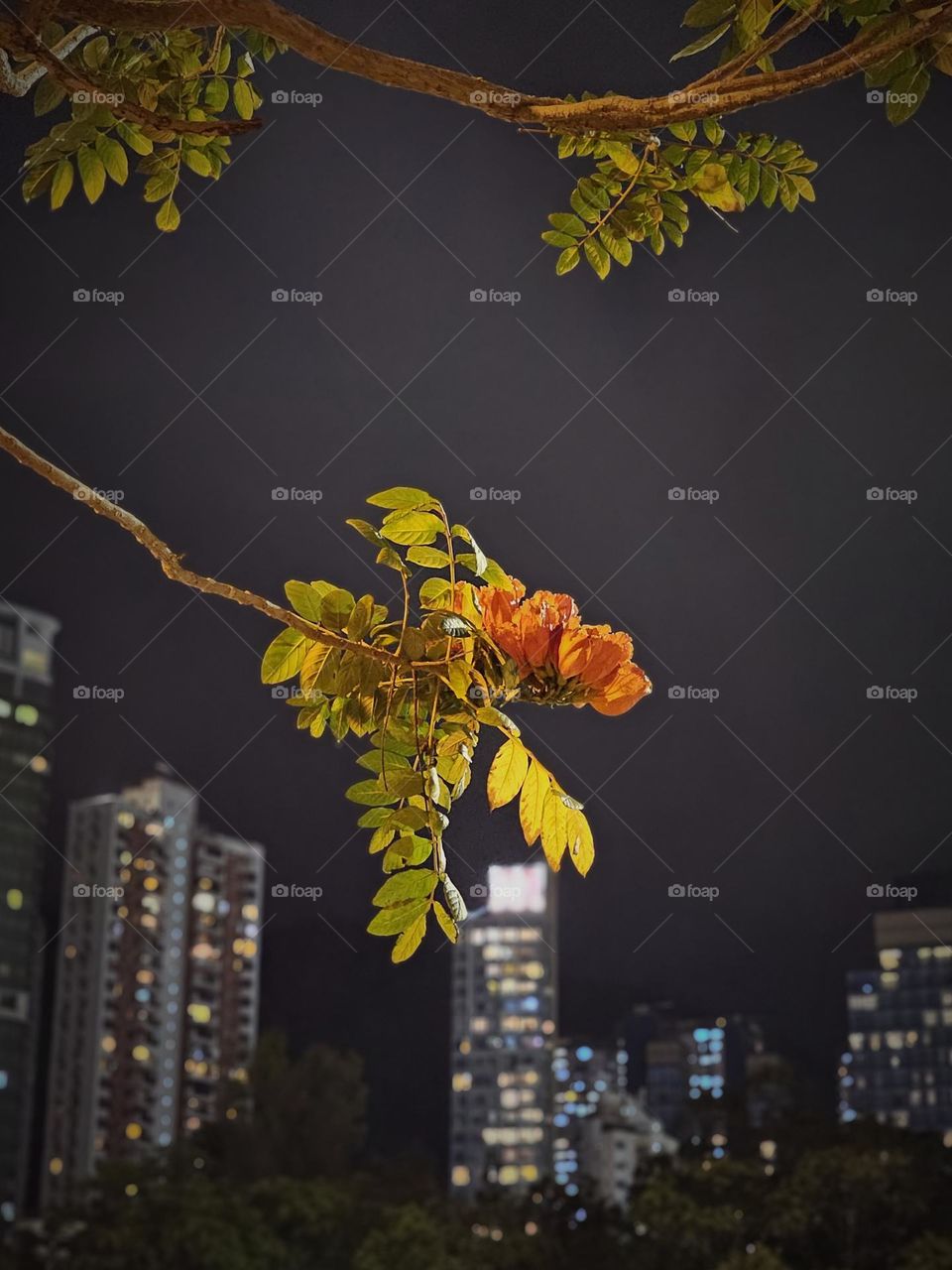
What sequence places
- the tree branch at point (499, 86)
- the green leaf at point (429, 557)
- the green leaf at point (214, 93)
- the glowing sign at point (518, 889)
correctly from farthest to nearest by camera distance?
1. the glowing sign at point (518, 889)
2. the green leaf at point (214, 93)
3. the green leaf at point (429, 557)
4. the tree branch at point (499, 86)

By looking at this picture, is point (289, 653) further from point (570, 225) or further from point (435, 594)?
point (570, 225)

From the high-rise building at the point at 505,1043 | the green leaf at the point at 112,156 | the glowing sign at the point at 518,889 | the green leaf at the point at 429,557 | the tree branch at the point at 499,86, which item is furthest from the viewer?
the high-rise building at the point at 505,1043

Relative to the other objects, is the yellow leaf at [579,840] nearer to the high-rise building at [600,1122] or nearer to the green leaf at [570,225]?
the green leaf at [570,225]

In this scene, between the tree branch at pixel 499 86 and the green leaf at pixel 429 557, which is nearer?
the tree branch at pixel 499 86

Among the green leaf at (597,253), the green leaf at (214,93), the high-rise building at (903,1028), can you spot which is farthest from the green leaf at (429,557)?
the high-rise building at (903,1028)

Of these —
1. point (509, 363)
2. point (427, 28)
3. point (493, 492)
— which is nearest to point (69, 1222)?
point (493, 492)

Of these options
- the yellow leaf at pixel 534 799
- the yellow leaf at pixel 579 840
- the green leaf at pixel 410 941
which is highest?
the yellow leaf at pixel 534 799

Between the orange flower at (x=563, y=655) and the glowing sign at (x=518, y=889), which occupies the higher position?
the glowing sign at (x=518, y=889)
